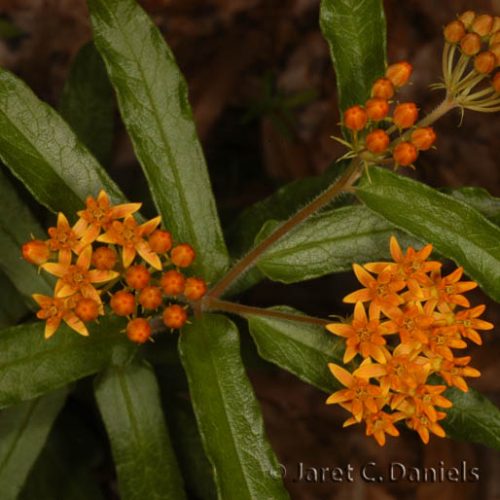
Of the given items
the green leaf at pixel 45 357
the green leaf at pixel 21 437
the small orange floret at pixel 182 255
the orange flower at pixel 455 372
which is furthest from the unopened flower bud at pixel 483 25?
the green leaf at pixel 21 437

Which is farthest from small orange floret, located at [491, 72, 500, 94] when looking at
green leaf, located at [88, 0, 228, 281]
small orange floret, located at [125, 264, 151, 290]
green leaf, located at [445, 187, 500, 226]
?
small orange floret, located at [125, 264, 151, 290]

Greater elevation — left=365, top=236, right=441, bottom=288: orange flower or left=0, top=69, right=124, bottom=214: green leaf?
left=0, top=69, right=124, bottom=214: green leaf

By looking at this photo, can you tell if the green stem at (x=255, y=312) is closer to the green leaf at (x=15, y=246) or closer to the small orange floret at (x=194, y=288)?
the small orange floret at (x=194, y=288)

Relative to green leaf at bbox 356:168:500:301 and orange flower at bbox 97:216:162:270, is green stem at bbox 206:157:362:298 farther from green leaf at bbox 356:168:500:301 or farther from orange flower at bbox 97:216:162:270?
orange flower at bbox 97:216:162:270

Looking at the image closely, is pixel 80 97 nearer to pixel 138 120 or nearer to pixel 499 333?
pixel 138 120

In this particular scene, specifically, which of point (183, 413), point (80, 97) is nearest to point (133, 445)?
point (183, 413)

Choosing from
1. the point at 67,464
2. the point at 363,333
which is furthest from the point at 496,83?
the point at 67,464
